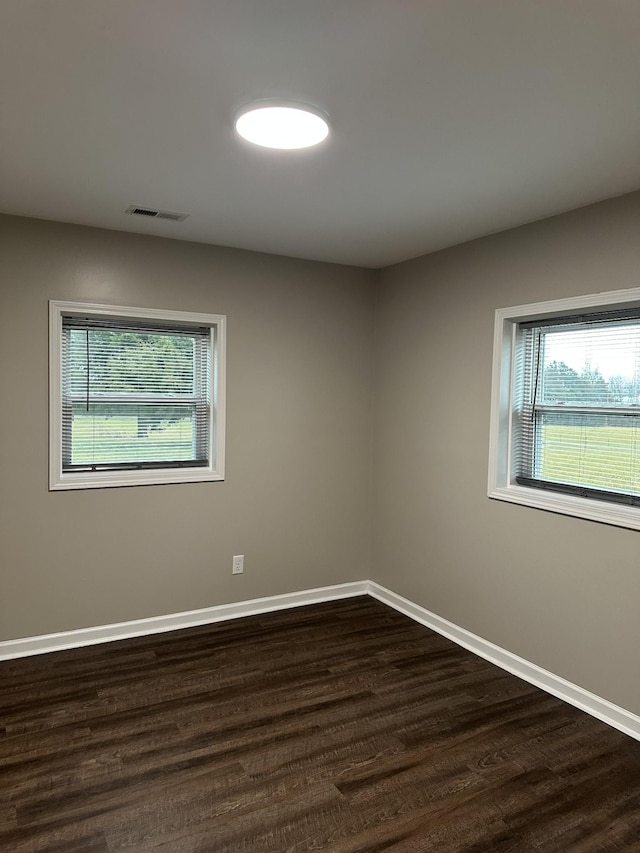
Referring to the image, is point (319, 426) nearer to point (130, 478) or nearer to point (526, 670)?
point (130, 478)

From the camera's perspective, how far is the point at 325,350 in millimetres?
4457

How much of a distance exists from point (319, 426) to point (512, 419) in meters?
1.41

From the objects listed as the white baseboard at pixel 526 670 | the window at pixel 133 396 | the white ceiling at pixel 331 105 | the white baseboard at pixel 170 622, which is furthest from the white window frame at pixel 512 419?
the window at pixel 133 396

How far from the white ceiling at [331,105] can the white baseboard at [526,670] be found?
238cm

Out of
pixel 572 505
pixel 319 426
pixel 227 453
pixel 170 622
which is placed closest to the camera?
pixel 572 505

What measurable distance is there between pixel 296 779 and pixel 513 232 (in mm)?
2899

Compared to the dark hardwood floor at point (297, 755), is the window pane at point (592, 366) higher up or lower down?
higher up

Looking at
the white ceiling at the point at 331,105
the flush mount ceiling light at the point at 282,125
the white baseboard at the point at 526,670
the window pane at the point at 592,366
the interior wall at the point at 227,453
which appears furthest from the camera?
the interior wall at the point at 227,453

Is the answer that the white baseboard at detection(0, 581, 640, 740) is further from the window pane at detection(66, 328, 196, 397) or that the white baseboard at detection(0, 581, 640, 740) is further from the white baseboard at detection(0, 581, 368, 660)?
the window pane at detection(66, 328, 196, 397)

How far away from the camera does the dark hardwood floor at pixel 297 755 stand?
2.19m

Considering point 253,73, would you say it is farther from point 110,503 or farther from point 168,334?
A: point 110,503

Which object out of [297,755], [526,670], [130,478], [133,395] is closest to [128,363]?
[133,395]

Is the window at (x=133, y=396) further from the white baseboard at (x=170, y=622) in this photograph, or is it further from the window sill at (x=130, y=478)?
the white baseboard at (x=170, y=622)

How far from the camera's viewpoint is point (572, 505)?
3162 millimetres
